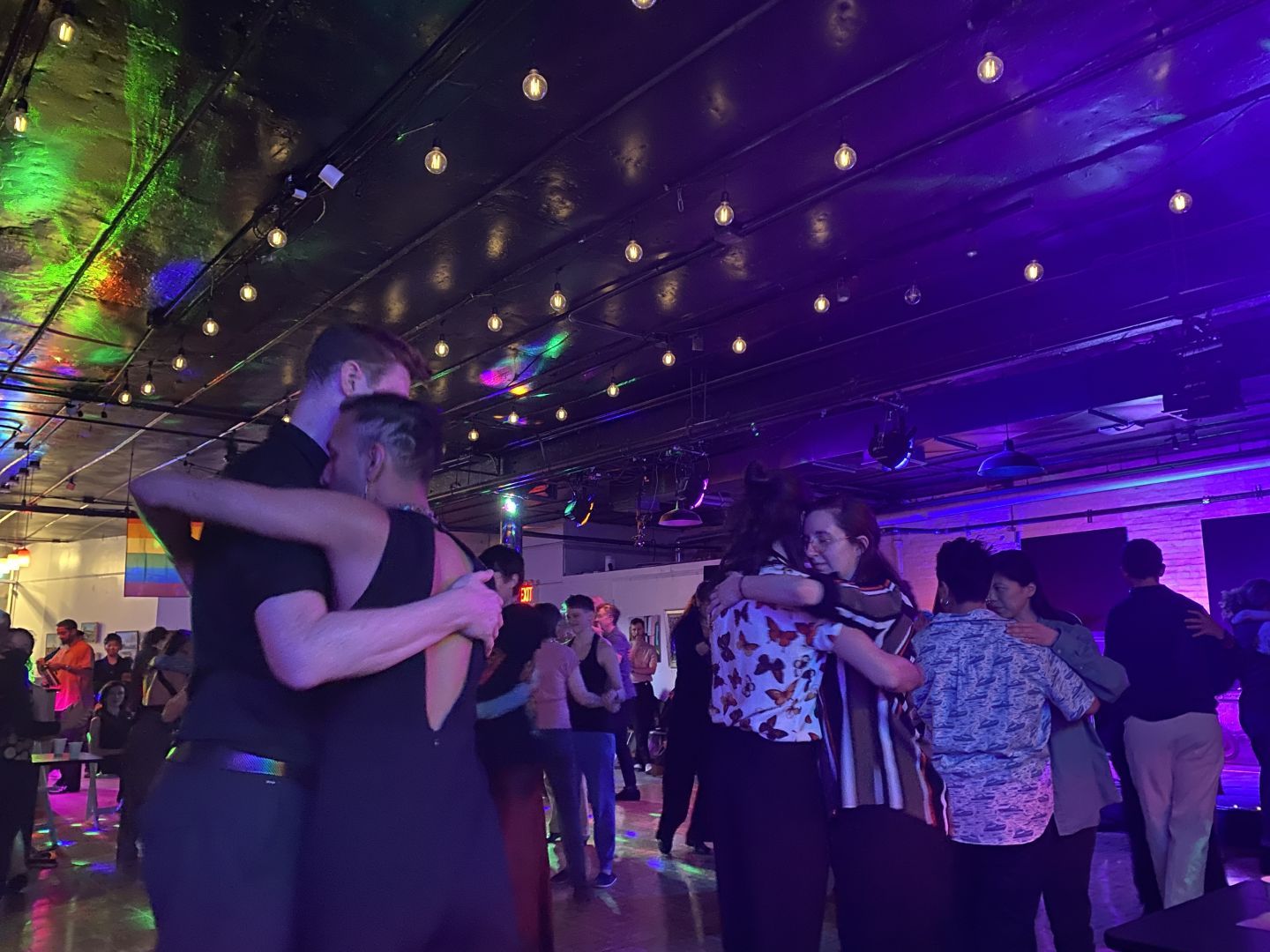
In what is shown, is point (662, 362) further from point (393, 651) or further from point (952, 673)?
point (393, 651)

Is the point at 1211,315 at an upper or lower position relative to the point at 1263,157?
lower

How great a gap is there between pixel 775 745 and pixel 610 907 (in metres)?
2.83

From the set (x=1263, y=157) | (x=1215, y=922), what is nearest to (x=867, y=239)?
(x=1263, y=157)

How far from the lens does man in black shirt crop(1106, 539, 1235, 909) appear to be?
12.4 feet

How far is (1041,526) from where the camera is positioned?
13.9 meters

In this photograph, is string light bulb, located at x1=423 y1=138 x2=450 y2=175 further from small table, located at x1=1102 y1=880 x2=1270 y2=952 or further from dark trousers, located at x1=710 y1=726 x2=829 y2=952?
small table, located at x1=1102 y1=880 x2=1270 y2=952

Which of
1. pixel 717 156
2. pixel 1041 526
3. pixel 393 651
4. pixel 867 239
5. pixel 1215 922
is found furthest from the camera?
pixel 1041 526

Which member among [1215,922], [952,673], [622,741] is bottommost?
[622,741]

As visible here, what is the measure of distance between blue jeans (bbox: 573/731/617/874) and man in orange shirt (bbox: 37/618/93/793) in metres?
7.91

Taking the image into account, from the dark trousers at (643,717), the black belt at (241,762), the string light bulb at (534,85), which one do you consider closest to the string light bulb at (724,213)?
the string light bulb at (534,85)

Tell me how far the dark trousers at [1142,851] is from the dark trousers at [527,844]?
8.10 feet

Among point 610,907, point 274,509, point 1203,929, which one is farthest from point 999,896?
point 610,907

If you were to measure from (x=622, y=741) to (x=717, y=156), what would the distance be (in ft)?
17.1

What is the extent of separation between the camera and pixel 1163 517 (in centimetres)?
1278
